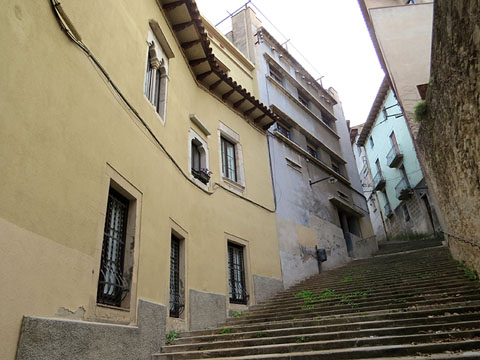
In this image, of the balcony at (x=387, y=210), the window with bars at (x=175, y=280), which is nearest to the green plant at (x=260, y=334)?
the window with bars at (x=175, y=280)

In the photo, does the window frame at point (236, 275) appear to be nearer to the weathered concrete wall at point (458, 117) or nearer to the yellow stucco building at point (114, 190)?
the yellow stucco building at point (114, 190)

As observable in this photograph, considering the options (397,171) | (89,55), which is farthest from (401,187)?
(89,55)

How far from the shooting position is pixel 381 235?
27.1 meters

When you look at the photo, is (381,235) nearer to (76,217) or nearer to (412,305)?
(412,305)

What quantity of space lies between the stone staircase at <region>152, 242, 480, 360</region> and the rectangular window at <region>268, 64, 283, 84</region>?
38.5 ft

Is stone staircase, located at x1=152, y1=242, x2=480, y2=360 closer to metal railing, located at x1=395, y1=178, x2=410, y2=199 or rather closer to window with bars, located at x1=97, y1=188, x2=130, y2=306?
window with bars, located at x1=97, y1=188, x2=130, y2=306

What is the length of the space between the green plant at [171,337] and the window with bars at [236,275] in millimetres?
2514

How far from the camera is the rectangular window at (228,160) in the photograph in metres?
10.6

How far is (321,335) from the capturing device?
5.42 m

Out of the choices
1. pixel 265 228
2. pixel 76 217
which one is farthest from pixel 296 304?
pixel 76 217

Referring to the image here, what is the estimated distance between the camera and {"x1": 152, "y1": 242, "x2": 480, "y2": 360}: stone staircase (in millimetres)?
4508

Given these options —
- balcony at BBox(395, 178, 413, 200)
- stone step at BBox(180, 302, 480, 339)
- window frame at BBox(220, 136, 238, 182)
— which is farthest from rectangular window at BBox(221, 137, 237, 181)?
balcony at BBox(395, 178, 413, 200)

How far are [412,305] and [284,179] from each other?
25.1ft

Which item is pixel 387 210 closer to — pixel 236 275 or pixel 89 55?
pixel 236 275
